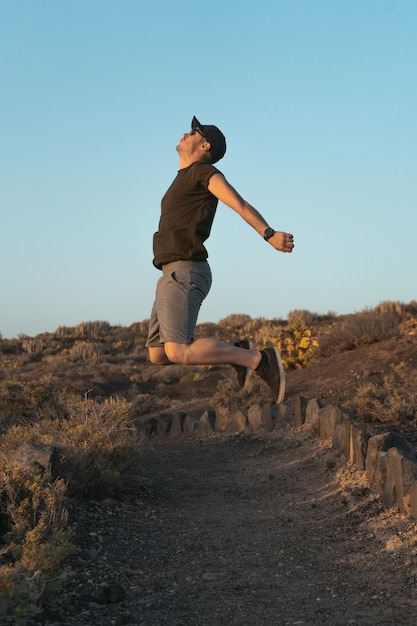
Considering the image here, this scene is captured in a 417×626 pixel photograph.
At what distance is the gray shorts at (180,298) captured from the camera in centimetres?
618

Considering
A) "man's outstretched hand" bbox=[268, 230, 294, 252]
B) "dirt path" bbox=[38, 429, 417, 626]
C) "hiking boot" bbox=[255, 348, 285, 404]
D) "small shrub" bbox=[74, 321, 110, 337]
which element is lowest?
"dirt path" bbox=[38, 429, 417, 626]

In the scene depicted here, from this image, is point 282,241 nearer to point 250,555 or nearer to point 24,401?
point 250,555

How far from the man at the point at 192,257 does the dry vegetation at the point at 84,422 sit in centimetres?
112

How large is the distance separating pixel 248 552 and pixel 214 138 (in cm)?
320

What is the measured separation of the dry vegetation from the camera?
4.19 m

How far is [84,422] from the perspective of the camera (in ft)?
24.2

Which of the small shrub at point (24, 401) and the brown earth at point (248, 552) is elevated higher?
the small shrub at point (24, 401)

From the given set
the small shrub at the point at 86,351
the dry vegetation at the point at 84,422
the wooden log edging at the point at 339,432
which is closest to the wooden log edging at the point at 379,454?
the wooden log edging at the point at 339,432

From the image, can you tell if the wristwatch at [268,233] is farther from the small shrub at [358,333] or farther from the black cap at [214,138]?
the small shrub at [358,333]

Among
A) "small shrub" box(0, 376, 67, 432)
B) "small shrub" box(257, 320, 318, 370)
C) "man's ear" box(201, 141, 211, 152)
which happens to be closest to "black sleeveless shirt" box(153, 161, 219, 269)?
"man's ear" box(201, 141, 211, 152)

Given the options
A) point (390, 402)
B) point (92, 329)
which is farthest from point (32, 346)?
point (390, 402)

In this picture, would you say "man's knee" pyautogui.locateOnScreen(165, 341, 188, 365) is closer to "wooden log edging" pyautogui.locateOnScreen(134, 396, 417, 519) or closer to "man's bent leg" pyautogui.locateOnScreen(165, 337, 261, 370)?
"man's bent leg" pyautogui.locateOnScreen(165, 337, 261, 370)

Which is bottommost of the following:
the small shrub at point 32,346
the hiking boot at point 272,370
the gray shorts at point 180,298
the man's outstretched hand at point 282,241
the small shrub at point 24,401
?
the small shrub at point 24,401

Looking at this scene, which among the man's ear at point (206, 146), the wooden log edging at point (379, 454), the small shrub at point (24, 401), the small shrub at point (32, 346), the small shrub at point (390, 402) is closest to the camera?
the wooden log edging at point (379, 454)
